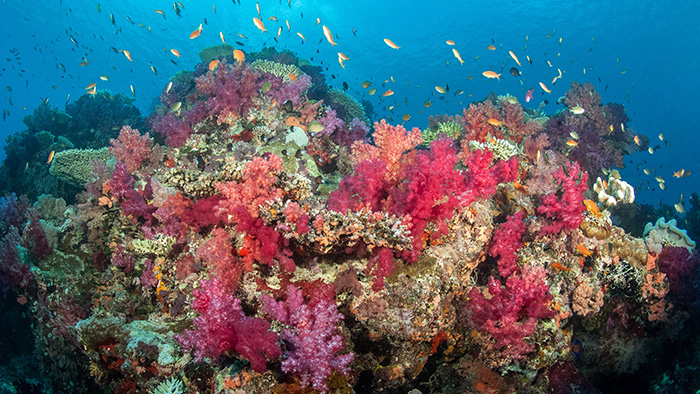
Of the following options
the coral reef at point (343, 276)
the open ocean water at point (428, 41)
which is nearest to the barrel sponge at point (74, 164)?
the coral reef at point (343, 276)

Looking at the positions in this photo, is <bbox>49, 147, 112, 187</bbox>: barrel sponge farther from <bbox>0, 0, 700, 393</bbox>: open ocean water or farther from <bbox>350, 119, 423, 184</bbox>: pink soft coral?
<bbox>0, 0, 700, 393</bbox>: open ocean water

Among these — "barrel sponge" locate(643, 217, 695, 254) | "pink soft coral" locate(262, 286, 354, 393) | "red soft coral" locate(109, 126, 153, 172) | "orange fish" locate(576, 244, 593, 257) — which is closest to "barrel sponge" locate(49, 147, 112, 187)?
"red soft coral" locate(109, 126, 153, 172)

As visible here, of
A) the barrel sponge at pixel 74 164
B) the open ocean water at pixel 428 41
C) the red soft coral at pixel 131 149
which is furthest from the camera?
the open ocean water at pixel 428 41

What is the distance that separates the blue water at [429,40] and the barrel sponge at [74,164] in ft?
→ 119

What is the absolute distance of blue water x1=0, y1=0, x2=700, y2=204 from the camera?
49406mm

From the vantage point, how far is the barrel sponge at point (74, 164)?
8.51 metres

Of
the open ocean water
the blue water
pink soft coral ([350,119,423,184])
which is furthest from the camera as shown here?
the blue water

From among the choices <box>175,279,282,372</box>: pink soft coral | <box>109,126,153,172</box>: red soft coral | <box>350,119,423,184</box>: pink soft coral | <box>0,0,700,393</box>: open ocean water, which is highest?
<box>0,0,700,393</box>: open ocean water

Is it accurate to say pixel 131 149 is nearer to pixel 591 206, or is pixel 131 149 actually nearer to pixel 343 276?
pixel 343 276

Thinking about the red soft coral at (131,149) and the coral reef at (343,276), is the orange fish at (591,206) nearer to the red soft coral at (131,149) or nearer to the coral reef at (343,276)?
the coral reef at (343,276)

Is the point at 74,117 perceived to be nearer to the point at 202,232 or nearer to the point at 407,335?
the point at 202,232

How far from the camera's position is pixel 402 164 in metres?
4.79

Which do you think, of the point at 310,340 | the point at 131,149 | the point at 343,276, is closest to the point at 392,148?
the point at 343,276

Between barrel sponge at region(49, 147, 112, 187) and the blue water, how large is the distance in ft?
119
